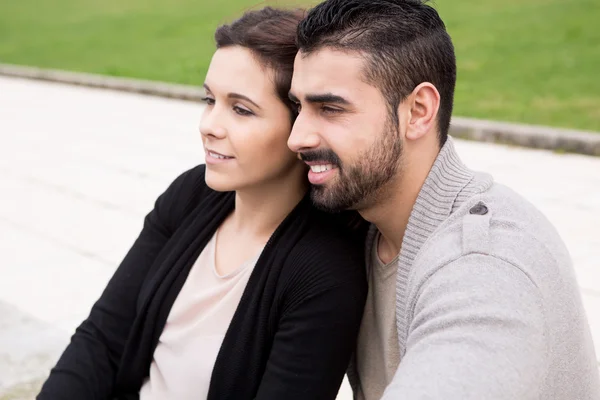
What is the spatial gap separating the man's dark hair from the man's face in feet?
0.08

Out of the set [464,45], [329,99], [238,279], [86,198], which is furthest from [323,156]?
[464,45]

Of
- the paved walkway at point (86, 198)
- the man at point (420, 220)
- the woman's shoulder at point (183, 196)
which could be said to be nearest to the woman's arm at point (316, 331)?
the man at point (420, 220)

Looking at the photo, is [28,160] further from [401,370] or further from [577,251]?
[401,370]

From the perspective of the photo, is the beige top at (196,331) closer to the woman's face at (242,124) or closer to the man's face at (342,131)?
the woman's face at (242,124)

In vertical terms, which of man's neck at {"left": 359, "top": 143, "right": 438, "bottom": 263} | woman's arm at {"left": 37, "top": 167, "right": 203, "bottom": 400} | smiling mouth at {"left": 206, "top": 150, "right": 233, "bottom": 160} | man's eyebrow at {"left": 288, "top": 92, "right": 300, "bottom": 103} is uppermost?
man's eyebrow at {"left": 288, "top": 92, "right": 300, "bottom": 103}

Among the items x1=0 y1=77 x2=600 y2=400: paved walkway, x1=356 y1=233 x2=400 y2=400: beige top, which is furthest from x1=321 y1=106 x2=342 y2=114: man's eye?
x1=0 y1=77 x2=600 y2=400: paved walkway

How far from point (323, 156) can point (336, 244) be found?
25 centimetres

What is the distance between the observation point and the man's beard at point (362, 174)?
1919 millimetres

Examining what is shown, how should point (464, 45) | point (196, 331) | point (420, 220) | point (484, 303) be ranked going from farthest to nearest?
point (464, 45) → point (196, 331) → point (420, 220) → point (484, 303)

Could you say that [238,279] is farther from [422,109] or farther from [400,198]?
[422,109]

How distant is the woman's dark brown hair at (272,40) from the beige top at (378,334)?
0.46m

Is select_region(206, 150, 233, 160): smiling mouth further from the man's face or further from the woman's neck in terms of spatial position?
the man's face

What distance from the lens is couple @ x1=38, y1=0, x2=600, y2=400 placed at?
159 cm

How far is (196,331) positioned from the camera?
2213 mm
